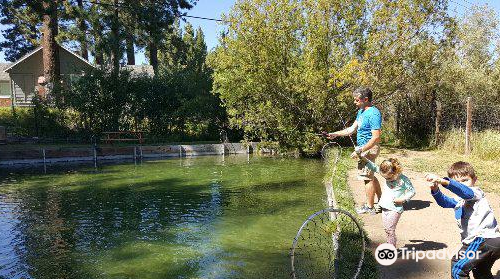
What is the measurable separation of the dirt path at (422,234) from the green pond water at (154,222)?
4.65ft

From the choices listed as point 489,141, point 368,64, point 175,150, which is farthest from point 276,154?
point 489,141

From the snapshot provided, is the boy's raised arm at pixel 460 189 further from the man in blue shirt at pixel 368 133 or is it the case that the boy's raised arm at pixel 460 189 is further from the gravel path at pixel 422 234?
the man in blue shirt at pixel 368 133

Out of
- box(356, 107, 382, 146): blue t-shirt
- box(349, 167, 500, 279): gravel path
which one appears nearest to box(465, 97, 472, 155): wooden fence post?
box(349, 167, 500, 279): gravel path

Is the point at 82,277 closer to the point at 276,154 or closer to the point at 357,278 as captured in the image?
the point at 357,278

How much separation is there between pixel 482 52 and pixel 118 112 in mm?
17983

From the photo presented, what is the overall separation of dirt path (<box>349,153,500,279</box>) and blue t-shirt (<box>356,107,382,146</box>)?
126cm

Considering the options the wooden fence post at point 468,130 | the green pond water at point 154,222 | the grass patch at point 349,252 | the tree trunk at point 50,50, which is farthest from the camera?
the tree trunk at point 50,50

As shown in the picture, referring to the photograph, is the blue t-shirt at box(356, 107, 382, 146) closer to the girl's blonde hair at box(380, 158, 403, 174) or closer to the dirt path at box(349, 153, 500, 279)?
the dirt path at box(349, 153, 500, 279)

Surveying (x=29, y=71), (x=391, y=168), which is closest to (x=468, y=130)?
(x=391, y=168)

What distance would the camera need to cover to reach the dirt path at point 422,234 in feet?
14.6

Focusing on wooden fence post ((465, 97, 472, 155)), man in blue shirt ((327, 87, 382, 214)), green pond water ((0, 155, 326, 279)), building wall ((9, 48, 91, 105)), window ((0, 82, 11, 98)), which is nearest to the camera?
green pond water ((0, 155, 326, 279))

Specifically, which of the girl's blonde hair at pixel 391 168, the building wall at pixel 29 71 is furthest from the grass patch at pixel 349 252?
the building wall at pixel 29 71

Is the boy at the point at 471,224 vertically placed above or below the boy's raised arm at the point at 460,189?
below

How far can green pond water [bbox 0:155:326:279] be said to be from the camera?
604 centimetres
